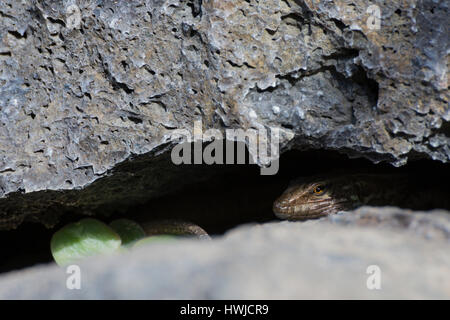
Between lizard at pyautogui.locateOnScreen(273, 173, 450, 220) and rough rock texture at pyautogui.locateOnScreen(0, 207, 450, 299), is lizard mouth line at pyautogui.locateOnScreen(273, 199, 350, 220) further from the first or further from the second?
rough rock texture at pyautogui.locateOnScreen(0, 207, 450, 299)

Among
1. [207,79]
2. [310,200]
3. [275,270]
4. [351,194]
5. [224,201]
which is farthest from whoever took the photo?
[224,201]

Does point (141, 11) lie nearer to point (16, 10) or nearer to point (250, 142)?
point (16, 10)

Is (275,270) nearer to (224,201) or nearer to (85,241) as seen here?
(85,241)

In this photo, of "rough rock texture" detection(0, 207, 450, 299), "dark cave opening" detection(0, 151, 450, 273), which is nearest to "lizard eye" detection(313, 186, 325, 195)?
"dark cave opening" detection(0, 151, 450, 273)

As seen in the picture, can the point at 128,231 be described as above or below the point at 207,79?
below
